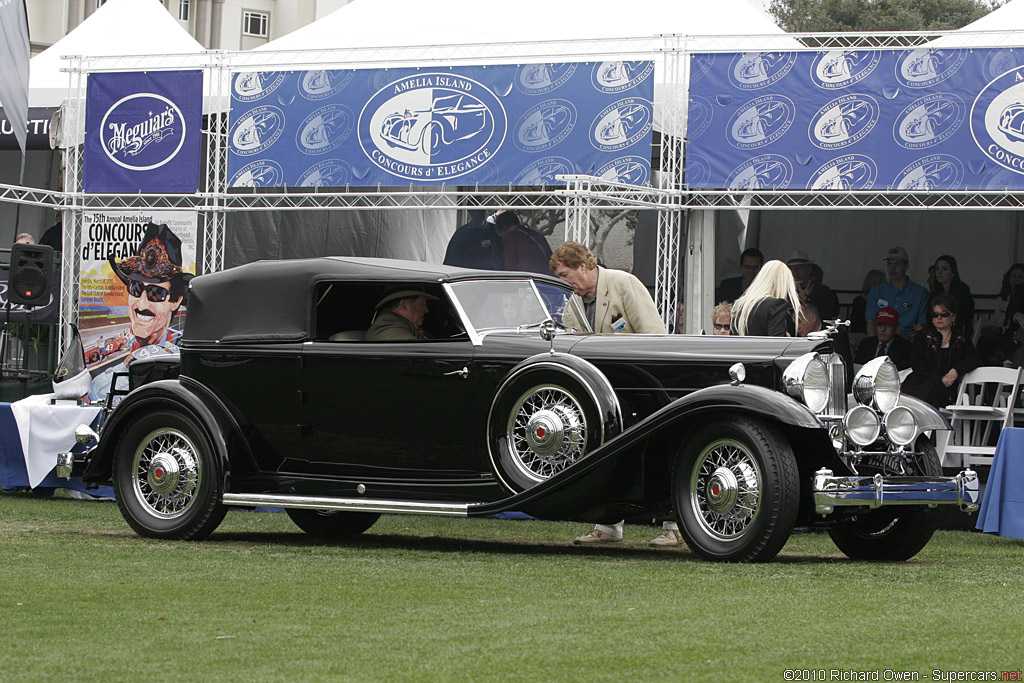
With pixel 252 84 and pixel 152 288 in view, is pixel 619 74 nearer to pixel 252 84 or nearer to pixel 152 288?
pixel 252 84

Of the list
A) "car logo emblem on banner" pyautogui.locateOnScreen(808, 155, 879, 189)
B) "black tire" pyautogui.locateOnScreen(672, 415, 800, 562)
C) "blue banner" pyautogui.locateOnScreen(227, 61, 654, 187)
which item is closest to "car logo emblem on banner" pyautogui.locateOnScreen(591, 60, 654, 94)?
"blue banner" pyautogui.locateOnScreen(227, 61, 654, 187)

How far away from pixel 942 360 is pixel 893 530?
18.9 feet

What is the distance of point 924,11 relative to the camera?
50.7 m

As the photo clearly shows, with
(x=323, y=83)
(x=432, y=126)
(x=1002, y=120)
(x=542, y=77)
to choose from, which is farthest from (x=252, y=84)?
(x=1002, y=120)

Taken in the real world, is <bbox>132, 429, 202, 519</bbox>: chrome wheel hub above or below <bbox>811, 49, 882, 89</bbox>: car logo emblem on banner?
below

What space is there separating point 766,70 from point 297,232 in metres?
5.81

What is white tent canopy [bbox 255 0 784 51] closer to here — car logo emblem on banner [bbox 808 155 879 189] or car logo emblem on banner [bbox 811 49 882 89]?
car logo emblem on banner [bbox 811 49 882 89]

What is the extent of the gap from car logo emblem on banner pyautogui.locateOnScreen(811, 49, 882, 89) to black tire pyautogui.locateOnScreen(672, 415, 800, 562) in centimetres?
656

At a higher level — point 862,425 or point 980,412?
point 862,425

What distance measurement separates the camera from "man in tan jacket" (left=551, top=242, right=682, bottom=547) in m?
8.38

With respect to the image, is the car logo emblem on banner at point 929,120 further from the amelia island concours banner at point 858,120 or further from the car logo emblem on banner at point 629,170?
the car logo emblem on banner at point 629,170

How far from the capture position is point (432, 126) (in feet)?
44.5

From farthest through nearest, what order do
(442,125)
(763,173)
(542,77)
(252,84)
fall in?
(252,84), (442,125), (542,77), (763,173)

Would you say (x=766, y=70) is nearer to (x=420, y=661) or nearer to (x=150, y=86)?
(x=150, y=86)
